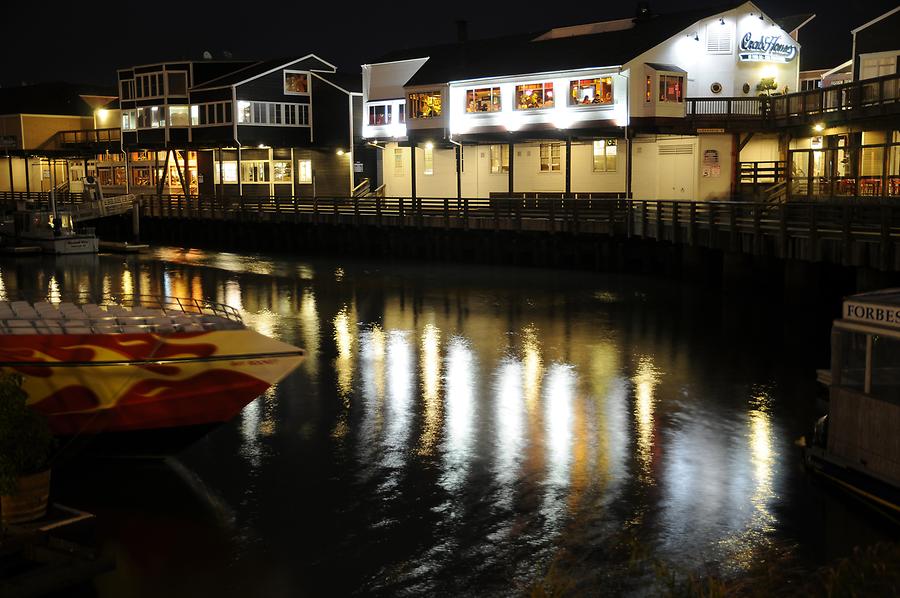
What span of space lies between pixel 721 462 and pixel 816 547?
10.0 feet

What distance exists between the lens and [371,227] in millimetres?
47906

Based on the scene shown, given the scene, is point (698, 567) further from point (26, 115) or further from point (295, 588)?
point (26, 115)

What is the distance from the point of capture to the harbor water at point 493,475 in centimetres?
1076

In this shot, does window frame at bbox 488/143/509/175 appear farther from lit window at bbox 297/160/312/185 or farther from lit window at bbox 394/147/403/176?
lit window at bbox 297/160/312/185

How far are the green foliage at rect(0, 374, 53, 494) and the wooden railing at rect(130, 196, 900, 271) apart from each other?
1795 centimetres

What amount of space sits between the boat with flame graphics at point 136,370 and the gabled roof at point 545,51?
1179 inches

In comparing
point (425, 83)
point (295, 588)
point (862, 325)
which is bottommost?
point (295, 588)

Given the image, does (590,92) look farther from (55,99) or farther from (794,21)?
(55,99)

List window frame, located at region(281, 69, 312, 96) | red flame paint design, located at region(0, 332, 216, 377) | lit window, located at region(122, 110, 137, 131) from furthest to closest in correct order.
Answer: lit window, located at region(122, 110, 137, 131) → window frame, located at region(281, 69, 312, 96) → red flame paint design, located at region(0, 332, 216, 377)

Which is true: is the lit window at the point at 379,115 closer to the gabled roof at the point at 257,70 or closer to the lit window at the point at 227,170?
the gabled roof at the point at 257,70

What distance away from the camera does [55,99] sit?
265 ft

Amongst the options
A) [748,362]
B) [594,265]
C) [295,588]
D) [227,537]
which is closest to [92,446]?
[227,537]

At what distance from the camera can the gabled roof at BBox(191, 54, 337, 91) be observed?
197ft

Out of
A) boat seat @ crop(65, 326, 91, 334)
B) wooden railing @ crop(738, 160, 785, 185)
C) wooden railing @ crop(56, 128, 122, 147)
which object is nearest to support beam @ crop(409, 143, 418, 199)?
wooden railing @ crop(738, 160, 785, 185)
